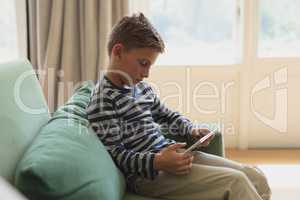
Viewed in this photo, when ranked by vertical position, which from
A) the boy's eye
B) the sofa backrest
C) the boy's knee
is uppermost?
the boy's eye

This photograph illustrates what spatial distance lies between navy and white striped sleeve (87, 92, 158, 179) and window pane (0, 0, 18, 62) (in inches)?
63.2

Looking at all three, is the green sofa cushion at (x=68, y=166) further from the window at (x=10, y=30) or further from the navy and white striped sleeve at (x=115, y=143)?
the window at (x=10, y=30)

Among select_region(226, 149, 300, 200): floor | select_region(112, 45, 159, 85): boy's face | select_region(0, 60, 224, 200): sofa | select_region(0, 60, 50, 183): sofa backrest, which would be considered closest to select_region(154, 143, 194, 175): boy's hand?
select_region(0, 60, 224, 200): sofa

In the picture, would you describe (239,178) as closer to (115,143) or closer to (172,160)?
(172,160)

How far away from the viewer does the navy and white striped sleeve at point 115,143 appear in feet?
4.91

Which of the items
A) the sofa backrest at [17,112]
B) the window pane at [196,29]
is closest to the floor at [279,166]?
the window pane at [196,29]

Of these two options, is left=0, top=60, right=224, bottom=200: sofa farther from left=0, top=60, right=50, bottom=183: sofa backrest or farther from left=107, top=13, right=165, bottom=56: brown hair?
left=107, top=13, right=165, bottom=56: brown hair

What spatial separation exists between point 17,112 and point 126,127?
1.32 ft

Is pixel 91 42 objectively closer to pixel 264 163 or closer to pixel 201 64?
pixel 201 64

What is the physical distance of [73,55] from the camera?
2.94 metres

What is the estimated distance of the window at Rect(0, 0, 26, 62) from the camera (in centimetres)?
292

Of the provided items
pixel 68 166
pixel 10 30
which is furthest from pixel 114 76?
pixel 10 30

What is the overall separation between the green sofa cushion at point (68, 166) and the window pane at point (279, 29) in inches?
82.5

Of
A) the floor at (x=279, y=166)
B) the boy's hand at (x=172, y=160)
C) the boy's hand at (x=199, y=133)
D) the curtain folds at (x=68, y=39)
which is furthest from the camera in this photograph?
the curtain folds at (x=68, y=39)
